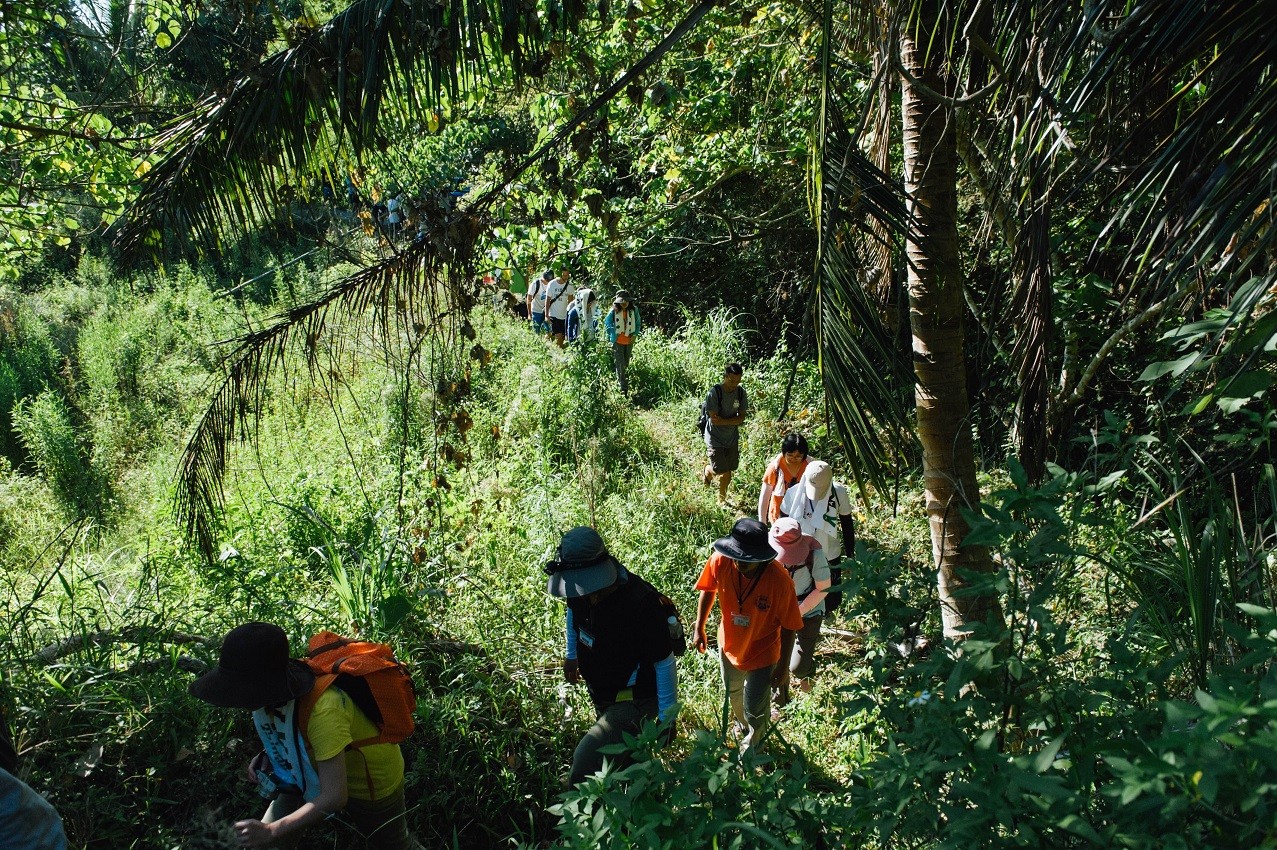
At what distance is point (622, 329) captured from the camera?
34.9 ft

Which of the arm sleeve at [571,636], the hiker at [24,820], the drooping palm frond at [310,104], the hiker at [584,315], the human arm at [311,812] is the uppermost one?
the drooping palm frond at [310,104]

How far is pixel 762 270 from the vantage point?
13.4 meters

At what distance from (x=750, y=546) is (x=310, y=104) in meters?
2.82

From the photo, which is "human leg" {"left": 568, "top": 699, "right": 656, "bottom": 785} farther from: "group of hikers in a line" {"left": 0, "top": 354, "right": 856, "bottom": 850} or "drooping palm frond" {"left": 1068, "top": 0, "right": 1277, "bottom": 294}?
"drooping palm frond" {"left": 1068, "top": 0, "right": 1277, "bottom": 294}

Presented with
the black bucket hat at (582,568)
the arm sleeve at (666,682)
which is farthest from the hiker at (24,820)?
the arm sleeve at (666,682)

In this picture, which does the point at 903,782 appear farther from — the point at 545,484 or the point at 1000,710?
the point at 545,484

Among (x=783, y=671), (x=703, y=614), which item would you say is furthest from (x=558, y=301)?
(x=703, y=614)

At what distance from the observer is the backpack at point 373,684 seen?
123 inches

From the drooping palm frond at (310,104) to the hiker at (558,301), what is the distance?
875 centimetres

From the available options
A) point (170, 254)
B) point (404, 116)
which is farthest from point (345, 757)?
point (404, 116)

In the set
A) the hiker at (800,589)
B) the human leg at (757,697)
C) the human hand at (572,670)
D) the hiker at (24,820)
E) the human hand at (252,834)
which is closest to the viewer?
the hiker at (24,820)

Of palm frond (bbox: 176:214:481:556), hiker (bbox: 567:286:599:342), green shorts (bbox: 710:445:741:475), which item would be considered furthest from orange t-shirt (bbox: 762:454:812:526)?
hiker (bbox: 567:286:599:342)

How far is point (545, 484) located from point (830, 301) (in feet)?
18.6

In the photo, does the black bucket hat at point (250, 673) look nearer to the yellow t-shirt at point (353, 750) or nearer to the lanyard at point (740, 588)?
the yellow t-shirt at point (353, 750)
